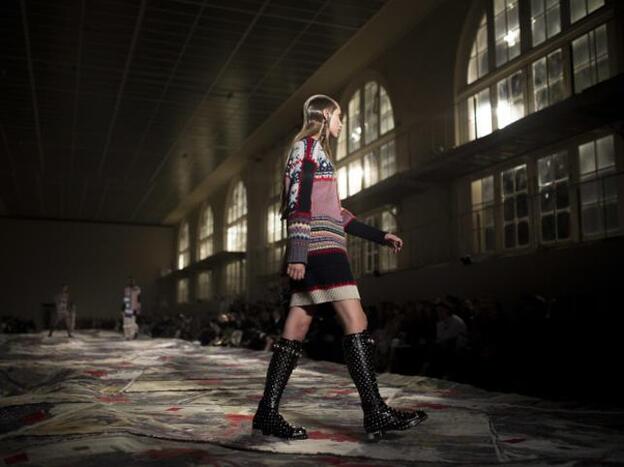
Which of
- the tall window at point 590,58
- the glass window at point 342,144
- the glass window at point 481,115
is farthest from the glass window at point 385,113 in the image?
the tall window at point 590,58

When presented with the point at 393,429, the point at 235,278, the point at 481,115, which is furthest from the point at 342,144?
the point at 393,429

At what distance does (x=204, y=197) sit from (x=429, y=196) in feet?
62.2

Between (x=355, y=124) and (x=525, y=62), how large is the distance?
6.05 meters

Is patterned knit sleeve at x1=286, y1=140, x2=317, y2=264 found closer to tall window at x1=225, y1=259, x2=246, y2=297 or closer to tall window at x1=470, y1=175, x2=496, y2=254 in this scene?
tall window at x1=470, y1=175, x2=496, y2=254

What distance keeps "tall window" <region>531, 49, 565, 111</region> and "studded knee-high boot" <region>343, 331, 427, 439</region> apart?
24.3 ft

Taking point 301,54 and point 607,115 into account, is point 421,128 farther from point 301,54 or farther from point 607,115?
point 607,115

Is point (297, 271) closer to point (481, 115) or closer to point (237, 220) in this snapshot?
point (481, 115)

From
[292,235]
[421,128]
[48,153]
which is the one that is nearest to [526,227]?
[421,128]

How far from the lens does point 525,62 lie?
9.69 m

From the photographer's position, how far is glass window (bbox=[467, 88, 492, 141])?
1059 centimetres

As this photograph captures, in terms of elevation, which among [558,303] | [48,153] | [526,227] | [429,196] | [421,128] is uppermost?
[48,153]

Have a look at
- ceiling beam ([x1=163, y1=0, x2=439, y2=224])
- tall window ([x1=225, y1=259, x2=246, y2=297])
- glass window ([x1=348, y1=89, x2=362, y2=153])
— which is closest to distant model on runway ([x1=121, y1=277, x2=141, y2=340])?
ceiling beam ([x1=163, y1=0, x2=439, y2=224])

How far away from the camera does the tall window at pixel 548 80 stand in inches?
356

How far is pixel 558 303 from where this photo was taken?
6895 millimetres
